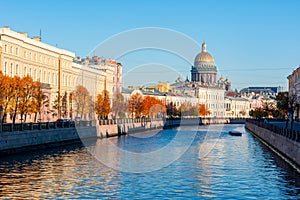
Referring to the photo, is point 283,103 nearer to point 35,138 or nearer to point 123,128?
point 123,128

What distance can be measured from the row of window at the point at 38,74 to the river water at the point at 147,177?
83.5 feet

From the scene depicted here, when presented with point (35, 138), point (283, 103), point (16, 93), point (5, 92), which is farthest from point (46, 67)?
point (283, 103)

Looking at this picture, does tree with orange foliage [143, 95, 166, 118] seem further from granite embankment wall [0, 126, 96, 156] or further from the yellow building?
granite embankment wall [0, 126, 96, 156]

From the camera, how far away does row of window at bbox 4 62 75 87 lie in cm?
7394

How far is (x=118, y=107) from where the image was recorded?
355ft

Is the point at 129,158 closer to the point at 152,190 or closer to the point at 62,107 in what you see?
the point at 152,190

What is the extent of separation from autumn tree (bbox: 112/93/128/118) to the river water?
56.2 metres

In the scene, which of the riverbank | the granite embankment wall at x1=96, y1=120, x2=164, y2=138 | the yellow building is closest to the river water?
the riverbank

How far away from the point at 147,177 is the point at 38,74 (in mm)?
51158

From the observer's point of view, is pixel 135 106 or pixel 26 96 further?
pixel 135 106

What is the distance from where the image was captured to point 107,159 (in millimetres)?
46594

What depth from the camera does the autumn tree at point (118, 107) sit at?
4226 inches

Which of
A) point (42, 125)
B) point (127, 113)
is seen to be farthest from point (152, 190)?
point (127, 113)

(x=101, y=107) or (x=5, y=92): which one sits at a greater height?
(x=5, y=92)
